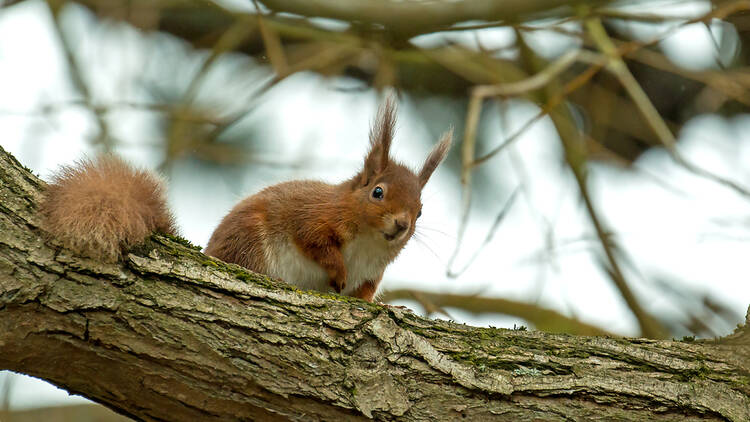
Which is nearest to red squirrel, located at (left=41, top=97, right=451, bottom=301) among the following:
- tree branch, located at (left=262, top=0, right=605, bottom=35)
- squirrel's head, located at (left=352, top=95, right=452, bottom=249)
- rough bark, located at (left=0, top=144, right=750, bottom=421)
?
squirrel's head, located at (left=352, top=95, right=452, bottom=249)

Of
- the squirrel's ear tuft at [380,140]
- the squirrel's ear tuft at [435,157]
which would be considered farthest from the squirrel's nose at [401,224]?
the squirrel's ear tuft at [435,157]

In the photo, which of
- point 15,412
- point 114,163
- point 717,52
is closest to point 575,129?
point 717,52

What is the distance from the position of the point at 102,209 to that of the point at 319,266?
1070mm

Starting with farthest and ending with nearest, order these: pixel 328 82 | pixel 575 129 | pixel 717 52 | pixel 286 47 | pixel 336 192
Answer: pixel 286 47 < pixel 328 82 < pixel 575 129 < pixel 717 52 < pixel 336 192

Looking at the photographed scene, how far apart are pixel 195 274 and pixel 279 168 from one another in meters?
1.97

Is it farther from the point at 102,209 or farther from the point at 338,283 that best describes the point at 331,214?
the point at 102,209

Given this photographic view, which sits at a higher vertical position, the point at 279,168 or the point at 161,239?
the point at 279,168

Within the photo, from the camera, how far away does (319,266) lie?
10.1 ft

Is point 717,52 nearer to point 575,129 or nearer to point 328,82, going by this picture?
point 575,129

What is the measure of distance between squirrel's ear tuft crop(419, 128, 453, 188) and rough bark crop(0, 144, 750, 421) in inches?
49.0

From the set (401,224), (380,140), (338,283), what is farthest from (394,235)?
(380,140)

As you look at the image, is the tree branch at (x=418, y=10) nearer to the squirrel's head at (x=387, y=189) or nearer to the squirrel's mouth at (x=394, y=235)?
the squirrel's head at (x=387, y=189)

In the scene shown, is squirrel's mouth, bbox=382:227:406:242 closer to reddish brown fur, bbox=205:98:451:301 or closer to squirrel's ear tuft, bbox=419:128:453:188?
reddish brown fur, bbox=205:98:451:301

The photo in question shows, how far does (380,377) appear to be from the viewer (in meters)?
2.22
